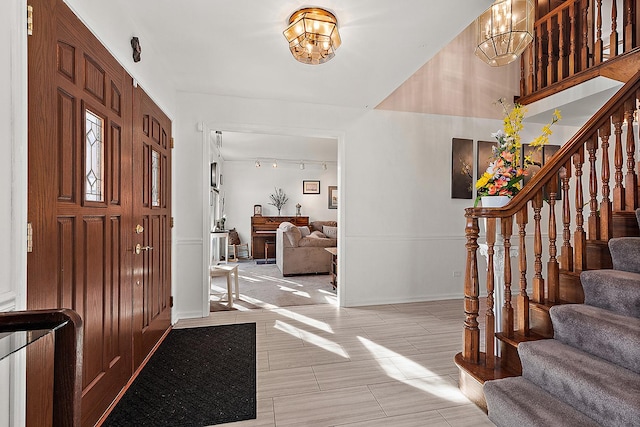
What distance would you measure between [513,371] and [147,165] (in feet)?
9.79

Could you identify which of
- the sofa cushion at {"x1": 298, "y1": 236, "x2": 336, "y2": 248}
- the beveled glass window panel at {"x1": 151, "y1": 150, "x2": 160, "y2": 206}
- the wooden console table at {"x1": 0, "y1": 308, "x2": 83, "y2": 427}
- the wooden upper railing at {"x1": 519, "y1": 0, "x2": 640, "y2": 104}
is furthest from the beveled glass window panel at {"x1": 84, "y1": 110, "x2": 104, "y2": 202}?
the wooden upper railing at {"x1": 519, "y1": 0, "x2": 640, "y2": 104}

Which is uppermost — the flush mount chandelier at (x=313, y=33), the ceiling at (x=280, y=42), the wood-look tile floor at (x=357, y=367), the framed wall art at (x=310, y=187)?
the ceiling at (x=280, y=42)

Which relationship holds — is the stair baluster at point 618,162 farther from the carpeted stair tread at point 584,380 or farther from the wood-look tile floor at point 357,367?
the wood-look tile floor at point 357,367

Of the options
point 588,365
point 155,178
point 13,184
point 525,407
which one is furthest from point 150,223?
point 588,365

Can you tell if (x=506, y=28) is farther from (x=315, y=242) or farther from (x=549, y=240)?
(x=315, y=242)

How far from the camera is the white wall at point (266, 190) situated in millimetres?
8508

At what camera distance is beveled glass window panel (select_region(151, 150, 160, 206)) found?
2.60 m

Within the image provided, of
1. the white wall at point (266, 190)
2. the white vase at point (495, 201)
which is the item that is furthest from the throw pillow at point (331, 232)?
the white vase at point (495, 201)

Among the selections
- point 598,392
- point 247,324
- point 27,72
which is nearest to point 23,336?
point 27,72

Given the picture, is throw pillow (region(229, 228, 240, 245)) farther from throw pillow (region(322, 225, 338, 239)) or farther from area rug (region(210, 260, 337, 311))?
throw pillow (region(322, 225, 338, 239))

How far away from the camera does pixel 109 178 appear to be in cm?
180

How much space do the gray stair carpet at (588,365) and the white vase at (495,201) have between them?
0.61 metres

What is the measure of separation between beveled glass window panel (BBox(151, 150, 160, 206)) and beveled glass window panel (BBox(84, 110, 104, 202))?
88cm

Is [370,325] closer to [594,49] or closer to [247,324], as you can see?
[247,324]
